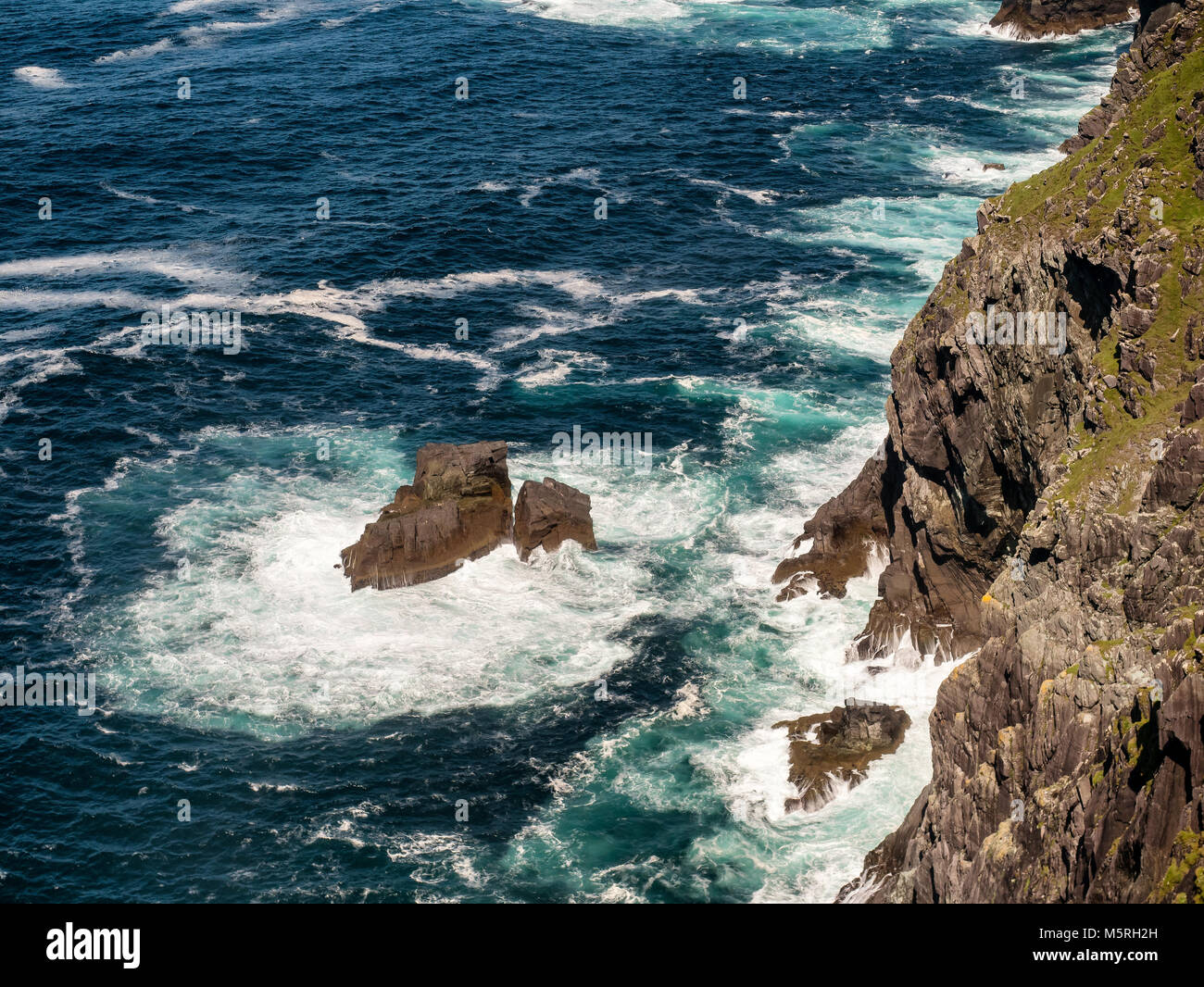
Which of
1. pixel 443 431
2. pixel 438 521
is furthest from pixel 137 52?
pixel 438 521

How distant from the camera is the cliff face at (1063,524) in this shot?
1901 inches

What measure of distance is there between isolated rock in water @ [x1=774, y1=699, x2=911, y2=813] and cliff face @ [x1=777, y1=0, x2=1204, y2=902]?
269 inches

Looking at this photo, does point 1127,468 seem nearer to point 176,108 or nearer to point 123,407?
point 123,407

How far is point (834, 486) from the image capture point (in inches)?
4134

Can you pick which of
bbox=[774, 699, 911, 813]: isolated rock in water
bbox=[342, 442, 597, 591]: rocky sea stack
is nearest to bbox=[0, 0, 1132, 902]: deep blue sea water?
bbox=[774, 699, 911, 813]: isolated rock in water

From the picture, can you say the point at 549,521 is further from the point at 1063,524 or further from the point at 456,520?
the point at 1063,524

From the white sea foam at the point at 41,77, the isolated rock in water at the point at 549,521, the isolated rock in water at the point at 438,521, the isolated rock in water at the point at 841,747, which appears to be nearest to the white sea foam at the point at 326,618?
the isolated rock in water at the point at 549,521

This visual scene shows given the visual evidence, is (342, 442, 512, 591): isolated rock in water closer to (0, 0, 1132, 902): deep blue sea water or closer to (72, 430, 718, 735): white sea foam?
(72, 430, 718, 735): white sea foam

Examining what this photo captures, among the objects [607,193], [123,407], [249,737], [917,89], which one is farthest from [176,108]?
[249,737]

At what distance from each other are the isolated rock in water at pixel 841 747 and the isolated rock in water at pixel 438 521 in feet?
99.9

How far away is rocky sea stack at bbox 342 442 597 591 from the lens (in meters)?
95.8

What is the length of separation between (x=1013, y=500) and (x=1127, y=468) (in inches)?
705

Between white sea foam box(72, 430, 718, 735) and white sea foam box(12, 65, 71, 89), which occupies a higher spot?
white sea foam box(12, 65, 71, 89)

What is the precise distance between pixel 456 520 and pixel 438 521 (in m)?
1.36
